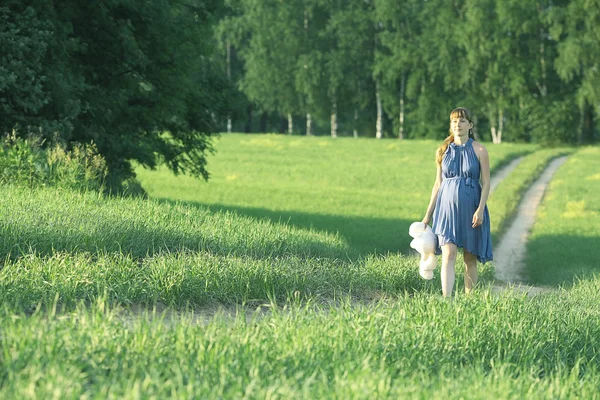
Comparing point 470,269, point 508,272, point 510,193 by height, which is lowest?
point 508,272

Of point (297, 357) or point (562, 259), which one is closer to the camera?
point (297, 357)

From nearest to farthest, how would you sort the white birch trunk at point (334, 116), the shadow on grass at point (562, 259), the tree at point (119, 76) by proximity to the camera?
the shadow on grass at point (562, 259) < the tree at point (119, 76) < the white birch trunk at point (334, 116)

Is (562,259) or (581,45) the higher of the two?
(581,45)

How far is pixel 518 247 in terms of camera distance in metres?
18.8

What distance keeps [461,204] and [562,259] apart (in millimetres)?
8203

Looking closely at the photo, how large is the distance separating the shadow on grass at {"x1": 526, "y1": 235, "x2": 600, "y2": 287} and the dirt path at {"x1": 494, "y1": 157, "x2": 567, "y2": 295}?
20 centimetres

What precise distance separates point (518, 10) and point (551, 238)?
48203 mm

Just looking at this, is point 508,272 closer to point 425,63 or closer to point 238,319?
point 238,319

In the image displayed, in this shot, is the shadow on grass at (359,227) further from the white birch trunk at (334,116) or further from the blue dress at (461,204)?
the white birch trunk at (334,116)

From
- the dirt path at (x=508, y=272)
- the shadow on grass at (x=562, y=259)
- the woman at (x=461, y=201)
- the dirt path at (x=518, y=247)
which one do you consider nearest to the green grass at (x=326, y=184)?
the dirt path at (x=518, y=247)

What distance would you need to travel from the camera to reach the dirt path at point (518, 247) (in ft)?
44.9

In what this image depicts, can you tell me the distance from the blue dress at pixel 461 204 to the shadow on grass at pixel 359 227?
6.72 metres

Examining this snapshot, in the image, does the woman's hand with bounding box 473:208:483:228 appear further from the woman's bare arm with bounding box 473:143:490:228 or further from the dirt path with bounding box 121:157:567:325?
the dirt path with bounding box 121:157:567:325

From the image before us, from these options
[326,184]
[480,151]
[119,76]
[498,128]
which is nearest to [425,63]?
[498,128]
